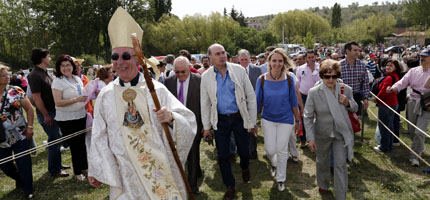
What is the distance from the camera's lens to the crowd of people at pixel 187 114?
2.48 metres

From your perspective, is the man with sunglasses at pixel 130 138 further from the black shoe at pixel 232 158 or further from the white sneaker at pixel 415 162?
the white sneaker at pixel 415 162

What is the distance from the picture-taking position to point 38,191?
4.68 metres

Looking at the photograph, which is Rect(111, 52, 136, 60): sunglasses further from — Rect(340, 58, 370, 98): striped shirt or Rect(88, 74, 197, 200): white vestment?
Rect(340, 58, 370, 98): striped shirt

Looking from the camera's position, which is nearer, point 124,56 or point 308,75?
point 124,56

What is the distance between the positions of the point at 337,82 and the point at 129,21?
2.70 metres

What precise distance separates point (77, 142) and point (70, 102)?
81 cm

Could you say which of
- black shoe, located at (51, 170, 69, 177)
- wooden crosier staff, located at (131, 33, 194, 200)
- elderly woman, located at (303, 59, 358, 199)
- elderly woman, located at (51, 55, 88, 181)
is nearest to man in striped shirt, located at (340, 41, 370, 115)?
elderly woman, located at (303, 59, 358, 199)

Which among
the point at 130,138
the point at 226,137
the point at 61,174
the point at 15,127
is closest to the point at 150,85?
the point at 130,138

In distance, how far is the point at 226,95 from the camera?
398 cm

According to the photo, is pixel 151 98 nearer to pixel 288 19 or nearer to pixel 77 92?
pixel 77 92

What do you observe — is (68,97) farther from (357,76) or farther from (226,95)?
(357,76)

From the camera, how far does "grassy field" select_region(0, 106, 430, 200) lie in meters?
4.13

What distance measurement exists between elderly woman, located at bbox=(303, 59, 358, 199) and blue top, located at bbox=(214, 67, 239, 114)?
3.30 ft

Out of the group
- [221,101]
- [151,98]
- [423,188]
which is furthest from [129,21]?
[423,188]
